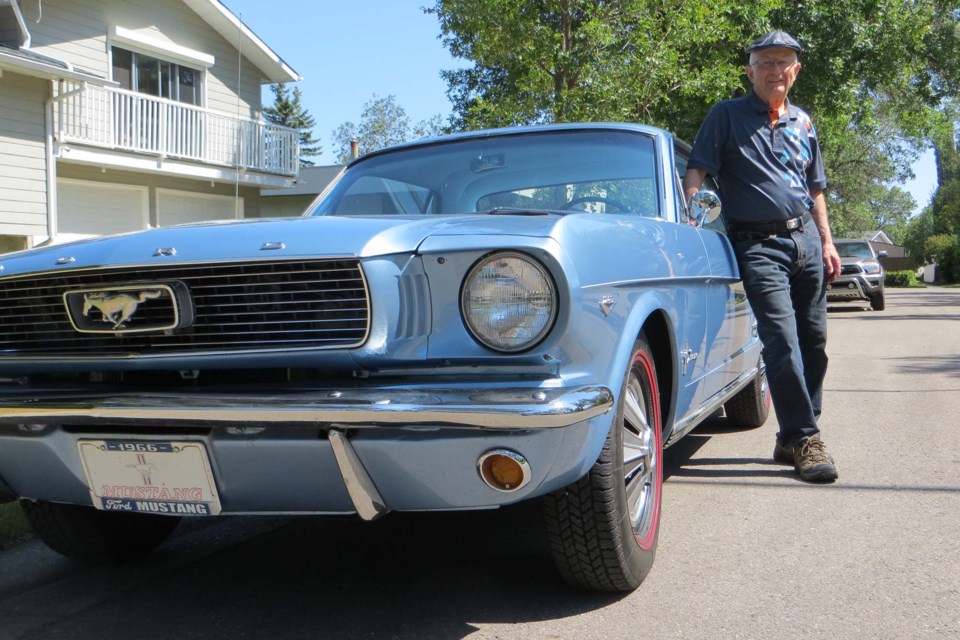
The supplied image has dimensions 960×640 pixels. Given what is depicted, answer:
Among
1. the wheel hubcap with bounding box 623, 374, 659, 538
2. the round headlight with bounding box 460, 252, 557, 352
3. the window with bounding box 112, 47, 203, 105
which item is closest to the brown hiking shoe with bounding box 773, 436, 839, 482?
the wheel hubcap with bounding box 623, 374, 659, 538

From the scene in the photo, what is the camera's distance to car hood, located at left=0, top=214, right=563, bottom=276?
2.54 m

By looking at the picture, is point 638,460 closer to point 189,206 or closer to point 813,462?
point 813,462

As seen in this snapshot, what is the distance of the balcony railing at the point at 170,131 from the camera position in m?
14.9

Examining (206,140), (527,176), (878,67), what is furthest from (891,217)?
(527,176)

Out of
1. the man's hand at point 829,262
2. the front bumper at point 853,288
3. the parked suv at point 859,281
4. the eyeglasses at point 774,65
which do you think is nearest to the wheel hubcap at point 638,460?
the man's hand at point 829,262

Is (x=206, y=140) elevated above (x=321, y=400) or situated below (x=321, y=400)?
above

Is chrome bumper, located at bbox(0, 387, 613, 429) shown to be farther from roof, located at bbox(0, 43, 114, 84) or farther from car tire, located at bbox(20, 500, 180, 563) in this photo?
roof, located at bbox(0, 43, 114, 84)

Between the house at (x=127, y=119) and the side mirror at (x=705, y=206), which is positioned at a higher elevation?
the house at (x=127, y=119)

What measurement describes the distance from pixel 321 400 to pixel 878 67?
2167cm

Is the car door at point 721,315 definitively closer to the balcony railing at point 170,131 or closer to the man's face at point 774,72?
the man's face at point 774,72

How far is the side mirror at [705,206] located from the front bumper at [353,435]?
1566mm

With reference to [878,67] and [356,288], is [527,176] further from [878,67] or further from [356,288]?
[878,67]

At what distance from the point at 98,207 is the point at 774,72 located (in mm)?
Result: 13819

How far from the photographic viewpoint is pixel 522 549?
11.5 ft
